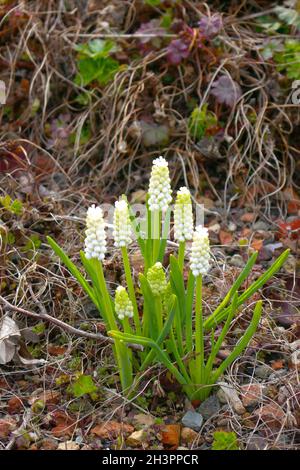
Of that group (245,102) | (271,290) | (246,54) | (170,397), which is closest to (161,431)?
(170,397)

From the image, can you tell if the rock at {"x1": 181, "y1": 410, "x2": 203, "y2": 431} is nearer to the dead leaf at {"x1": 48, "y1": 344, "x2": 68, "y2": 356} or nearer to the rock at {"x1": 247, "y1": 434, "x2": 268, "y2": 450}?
the rock at {"x1": 247, "y1": 434, "x2": 268, "y2": 450}

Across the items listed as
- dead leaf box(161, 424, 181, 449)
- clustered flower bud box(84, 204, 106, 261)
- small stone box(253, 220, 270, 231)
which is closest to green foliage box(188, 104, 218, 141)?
small stone box(253, 220, 270, 231)

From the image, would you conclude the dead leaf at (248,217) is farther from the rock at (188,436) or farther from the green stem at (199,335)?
the rock at (188,436)

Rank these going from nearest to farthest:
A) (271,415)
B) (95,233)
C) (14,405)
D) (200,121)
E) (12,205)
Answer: (95,233), (271,415), (14,405), (12,205), (200,121)

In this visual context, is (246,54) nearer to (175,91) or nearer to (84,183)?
(175,91)

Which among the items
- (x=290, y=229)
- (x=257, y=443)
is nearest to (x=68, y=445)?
(x=257, y=443)

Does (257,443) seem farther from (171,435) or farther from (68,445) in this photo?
(68,445)

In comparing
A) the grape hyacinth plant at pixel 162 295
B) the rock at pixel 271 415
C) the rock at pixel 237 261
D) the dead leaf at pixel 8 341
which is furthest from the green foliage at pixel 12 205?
the rock at pixel 271 415

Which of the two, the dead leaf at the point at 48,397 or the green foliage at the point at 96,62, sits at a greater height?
the green foliage at the point at 96,62
